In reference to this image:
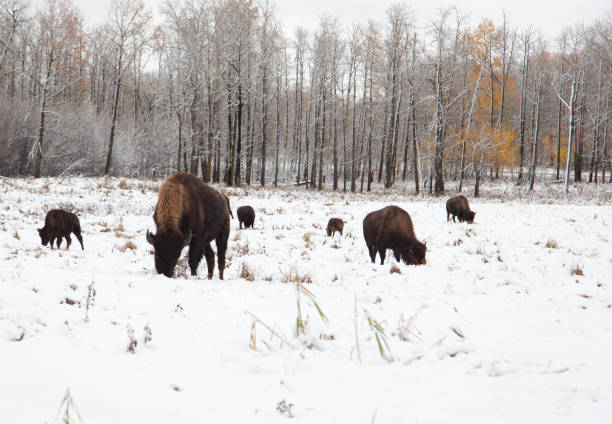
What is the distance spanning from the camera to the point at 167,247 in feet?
16.4

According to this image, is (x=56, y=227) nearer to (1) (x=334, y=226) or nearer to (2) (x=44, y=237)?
(2) (x=44, y=237)

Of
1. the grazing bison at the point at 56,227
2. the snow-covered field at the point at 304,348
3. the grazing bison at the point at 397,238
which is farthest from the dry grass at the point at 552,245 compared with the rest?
the grazing bison at the point at 56,227

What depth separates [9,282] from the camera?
11.9 feet

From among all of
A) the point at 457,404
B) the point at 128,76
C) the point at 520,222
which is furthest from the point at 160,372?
the point at 128,76

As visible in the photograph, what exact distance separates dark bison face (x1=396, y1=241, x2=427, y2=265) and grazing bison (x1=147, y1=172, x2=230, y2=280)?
13.7 feet

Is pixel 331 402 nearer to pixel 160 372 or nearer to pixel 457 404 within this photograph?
pixel 457 404

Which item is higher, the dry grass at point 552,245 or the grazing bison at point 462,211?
the grazing bison at point 462,211

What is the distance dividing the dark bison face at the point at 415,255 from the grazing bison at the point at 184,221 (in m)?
4.17

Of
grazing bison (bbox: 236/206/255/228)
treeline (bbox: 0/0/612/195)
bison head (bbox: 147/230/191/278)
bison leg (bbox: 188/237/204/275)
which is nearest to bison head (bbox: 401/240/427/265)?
bison leg (bbox: 188/237/204/275)

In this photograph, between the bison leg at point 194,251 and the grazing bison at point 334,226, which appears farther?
the grazing bison at point 334,226

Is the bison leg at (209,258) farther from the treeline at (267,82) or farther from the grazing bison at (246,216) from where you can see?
the treeline at (267,82)

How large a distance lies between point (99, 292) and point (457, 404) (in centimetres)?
355

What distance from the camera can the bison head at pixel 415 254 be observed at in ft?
25.2

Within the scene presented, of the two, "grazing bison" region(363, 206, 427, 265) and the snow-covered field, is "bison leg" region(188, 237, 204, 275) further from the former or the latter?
"grazing bison" region(363, 206, 427, 265)
